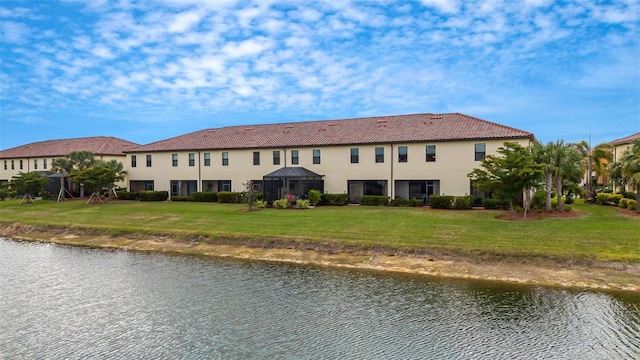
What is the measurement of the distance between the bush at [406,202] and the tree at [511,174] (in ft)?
24.6

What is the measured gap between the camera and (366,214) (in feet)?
107

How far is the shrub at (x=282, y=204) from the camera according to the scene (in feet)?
122

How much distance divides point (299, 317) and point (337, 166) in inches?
1109

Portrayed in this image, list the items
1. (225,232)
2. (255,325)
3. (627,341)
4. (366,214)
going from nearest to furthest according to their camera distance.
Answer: (627,341)
(255,325)
(225,232)
(366,214)

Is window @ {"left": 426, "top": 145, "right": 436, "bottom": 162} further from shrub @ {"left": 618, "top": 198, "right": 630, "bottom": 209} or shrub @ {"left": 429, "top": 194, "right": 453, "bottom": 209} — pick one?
shrub @ {"left": 618, "top": 198, "right": 630, "bottom": 209}

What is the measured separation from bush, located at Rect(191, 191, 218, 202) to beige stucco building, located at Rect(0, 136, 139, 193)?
66.0 ft

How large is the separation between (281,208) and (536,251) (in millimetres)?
20793

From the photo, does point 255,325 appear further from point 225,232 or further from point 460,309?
point 225,232

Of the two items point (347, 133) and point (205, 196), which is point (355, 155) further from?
point (205, 196)

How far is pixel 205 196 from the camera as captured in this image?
1785 inches

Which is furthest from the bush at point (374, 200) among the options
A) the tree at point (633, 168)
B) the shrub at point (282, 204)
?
the tree at point (633, 168)

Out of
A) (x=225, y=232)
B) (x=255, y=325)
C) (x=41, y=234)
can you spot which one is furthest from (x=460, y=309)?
(x=41, y=234)

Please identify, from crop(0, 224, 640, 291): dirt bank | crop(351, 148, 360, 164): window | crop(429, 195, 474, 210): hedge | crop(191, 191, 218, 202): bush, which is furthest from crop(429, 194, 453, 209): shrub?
crop(191, 191, 218, 202): bush

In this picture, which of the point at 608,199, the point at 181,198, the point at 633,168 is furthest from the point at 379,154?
the point at 181,198
